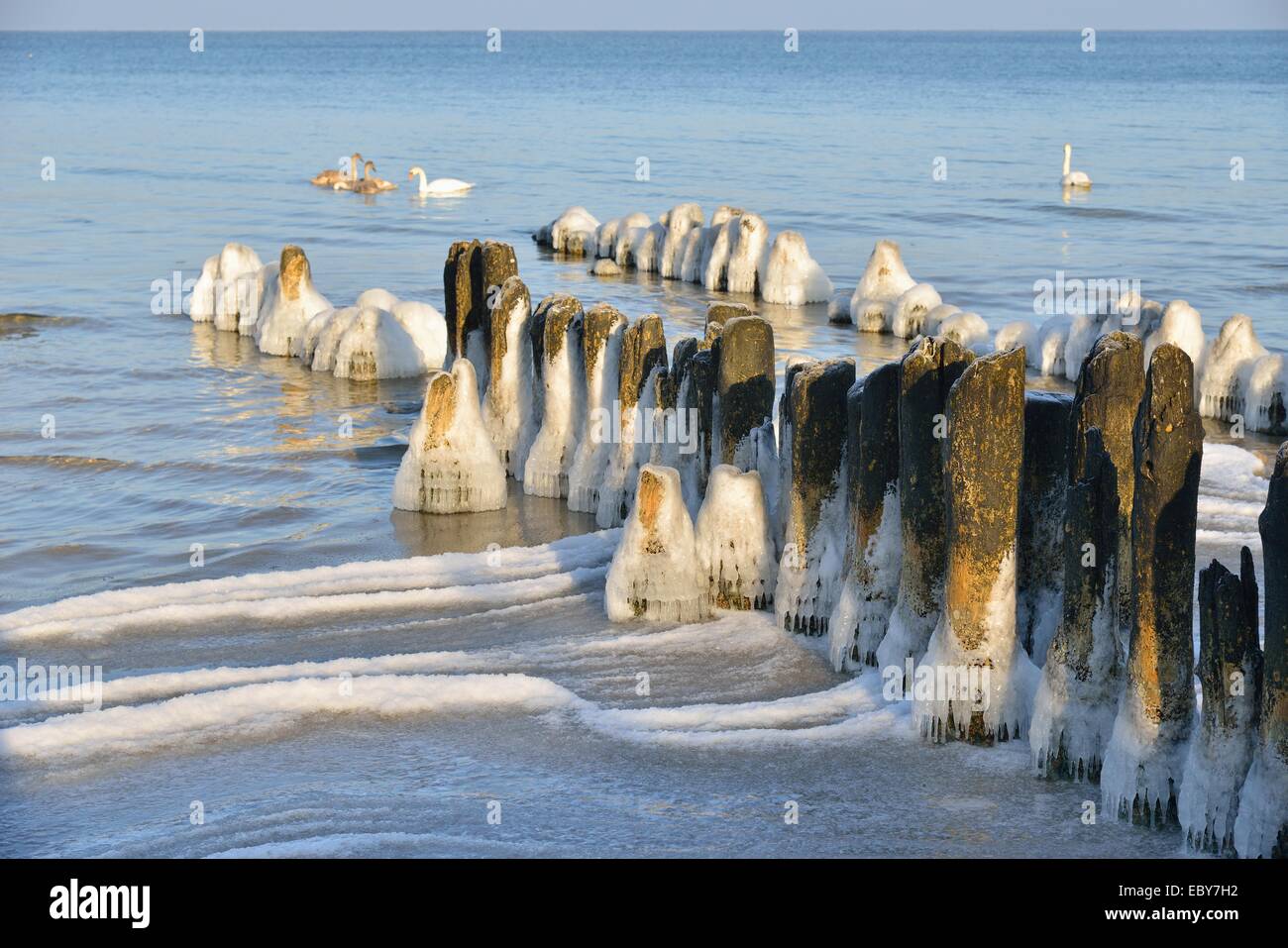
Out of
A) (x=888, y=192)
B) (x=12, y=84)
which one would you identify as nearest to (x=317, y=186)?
(x=888, y=192)

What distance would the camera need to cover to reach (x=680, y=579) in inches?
366

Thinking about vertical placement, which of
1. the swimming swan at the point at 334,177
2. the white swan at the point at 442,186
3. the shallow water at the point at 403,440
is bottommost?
the shallow water at the point at 403,440

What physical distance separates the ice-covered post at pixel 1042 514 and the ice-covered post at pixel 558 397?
444 cm

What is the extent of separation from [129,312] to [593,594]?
542 inches

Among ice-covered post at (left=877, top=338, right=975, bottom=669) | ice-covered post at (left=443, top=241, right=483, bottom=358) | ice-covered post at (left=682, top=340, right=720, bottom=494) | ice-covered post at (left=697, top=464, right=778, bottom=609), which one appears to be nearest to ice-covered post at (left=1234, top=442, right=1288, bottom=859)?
ice-covered post at (left=877, top=338, right=975, bottom=669)

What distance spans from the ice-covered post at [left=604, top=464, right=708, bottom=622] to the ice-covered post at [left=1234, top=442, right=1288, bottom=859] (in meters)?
3.76

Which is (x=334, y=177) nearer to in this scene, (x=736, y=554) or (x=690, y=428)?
(x=690, y=428)

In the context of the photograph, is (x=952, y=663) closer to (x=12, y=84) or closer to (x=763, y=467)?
(x=763, y=467)

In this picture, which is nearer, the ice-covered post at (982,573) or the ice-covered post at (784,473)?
the ice-covered post at (982,573)

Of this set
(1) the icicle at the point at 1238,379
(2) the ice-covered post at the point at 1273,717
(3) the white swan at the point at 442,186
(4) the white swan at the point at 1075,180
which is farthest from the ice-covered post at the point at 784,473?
(4) the white swan at the point at 1075,180

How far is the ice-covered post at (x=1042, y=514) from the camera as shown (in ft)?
26.3

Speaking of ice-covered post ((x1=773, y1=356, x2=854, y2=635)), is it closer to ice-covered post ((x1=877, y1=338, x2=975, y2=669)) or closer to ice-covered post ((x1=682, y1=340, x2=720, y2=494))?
ice-covered post ((x1=877, y1=338, x2=975, y2=669))

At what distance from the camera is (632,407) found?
445 inches

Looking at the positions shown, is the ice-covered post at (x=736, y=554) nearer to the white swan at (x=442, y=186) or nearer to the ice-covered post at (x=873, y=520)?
the ice-covered post at (x=873, y=520)
